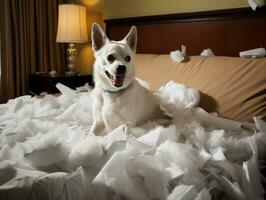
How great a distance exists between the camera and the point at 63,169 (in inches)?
35.9

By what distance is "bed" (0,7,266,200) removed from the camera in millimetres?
842

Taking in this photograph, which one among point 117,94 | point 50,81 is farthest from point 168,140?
point 50,81

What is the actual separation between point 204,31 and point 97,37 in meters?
1.03

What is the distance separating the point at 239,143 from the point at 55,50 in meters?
2.90

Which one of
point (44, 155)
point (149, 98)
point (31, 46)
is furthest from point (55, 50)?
point (44, 155)

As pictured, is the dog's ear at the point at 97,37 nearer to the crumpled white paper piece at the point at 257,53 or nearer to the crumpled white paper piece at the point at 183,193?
the crumpled white paper piece at the point at 257,53

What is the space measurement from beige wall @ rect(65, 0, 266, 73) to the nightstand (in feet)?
1.59

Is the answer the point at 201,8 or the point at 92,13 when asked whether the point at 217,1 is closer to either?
the point at 201,8

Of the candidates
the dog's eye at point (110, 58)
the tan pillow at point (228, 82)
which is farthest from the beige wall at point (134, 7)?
the dog's eye at point (110, 58)

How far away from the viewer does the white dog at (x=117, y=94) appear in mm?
1477

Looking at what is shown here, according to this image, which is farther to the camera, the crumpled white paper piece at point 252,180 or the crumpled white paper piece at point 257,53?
the crumpled white paper piece at point 257,53

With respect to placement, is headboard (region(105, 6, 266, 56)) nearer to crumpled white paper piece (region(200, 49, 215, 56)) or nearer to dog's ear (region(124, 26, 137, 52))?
crumpled white paper piece (region(200, 49, 215, 56))

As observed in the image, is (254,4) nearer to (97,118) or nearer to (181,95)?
(181,95)

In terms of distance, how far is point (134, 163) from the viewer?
95cm
